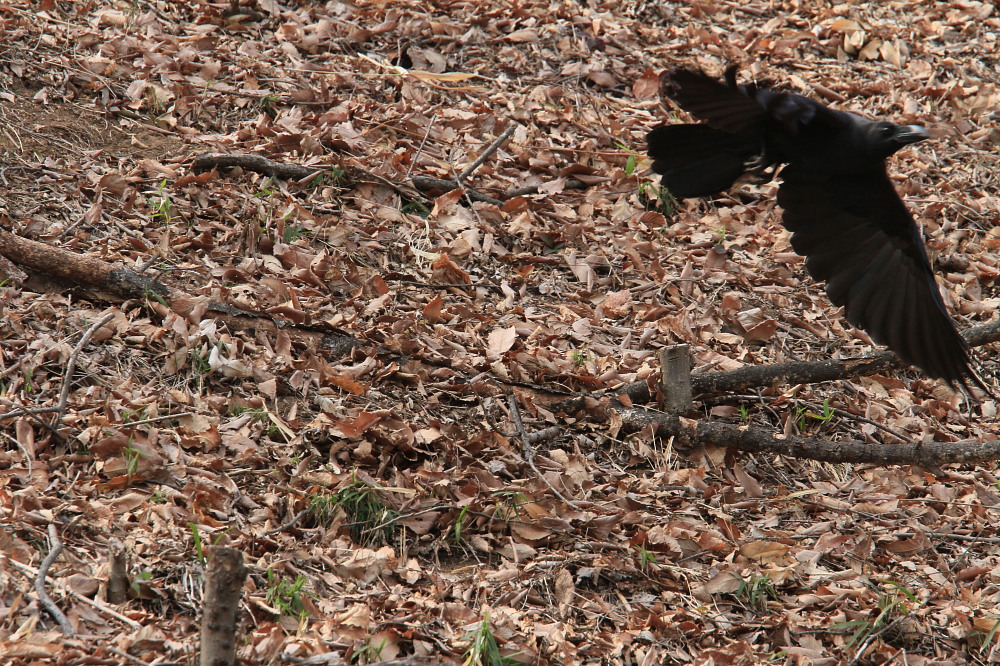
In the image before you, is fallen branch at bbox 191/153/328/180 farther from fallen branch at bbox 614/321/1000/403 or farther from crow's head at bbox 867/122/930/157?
crow's head at bbox 867/122/930/157

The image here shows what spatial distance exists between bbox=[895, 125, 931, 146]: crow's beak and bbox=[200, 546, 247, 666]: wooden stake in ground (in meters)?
3.57

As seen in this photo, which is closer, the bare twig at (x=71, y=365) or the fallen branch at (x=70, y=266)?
the bare twig at (x=71, y=365)

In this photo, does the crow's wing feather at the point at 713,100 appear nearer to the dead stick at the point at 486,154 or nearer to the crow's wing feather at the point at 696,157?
the crow's wing feather at the point at 696,157

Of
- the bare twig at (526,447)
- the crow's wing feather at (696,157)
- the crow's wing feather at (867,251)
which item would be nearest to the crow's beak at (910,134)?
the crow's wing feather at (867,251)

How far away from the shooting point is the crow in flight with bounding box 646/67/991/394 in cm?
413

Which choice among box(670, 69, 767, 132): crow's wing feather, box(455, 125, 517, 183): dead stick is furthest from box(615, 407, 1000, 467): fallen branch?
box(455, 125, 517, 183): dead stick

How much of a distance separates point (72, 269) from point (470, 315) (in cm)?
185

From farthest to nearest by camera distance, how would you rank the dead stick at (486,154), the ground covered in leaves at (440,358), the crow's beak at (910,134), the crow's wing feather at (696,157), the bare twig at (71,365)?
the dead stick at (486,154)
the crow's wing feather at (696,157)
the crow's beak at (910,134)
the bare twig at (71,365)
the ground covered in leaves at (440,358)

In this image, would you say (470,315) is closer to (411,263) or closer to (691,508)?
(411,263)

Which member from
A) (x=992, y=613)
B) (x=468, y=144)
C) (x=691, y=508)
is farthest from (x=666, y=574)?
(x=468, y=144)

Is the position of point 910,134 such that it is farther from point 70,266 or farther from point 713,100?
point 70,266

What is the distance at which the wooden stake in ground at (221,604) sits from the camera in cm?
214

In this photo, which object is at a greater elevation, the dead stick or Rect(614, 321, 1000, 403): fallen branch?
the dead stick

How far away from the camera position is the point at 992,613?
3.47 metres
